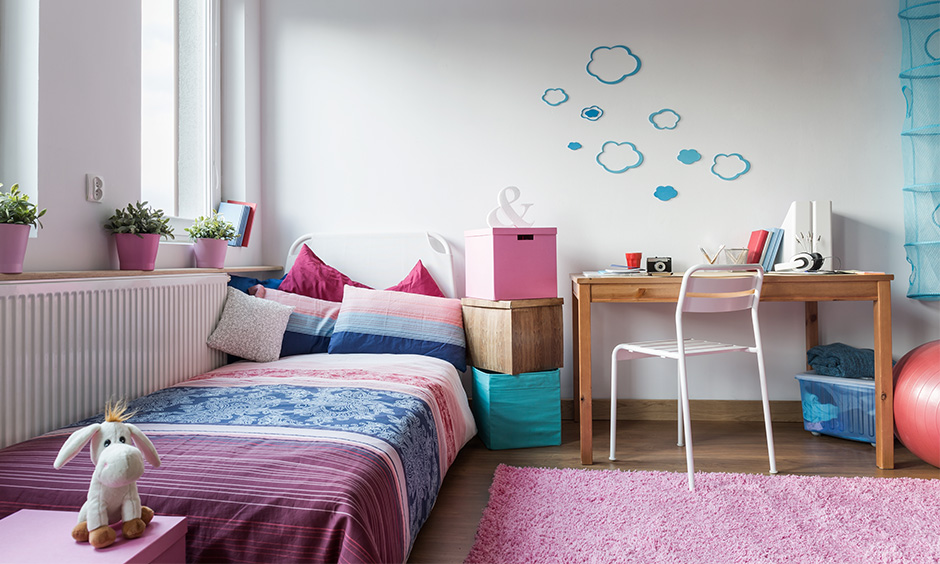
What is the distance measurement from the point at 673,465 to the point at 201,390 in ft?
5.43

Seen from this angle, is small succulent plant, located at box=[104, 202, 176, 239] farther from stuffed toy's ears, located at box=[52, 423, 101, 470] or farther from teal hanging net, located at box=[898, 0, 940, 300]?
teal hanging net, located at box=[898, 0, 940, 300]

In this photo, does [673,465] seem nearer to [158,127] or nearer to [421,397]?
[421,397]

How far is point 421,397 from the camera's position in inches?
77.5

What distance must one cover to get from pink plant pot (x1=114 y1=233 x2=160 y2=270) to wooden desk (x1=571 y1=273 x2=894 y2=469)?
4.94 feet

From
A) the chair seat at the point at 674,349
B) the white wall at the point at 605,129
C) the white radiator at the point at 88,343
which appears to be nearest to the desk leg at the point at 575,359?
the white wall at the point at 605,129

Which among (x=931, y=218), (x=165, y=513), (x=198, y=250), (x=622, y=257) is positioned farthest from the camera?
(x=622, y=257)

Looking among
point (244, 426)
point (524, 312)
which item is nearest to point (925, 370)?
point (524, 312)

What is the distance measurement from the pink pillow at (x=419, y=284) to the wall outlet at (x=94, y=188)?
4.27 feet

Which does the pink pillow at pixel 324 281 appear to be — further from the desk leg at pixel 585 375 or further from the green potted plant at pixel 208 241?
the desk leg at pixel 585 375

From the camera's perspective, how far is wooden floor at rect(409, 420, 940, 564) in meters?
2.03

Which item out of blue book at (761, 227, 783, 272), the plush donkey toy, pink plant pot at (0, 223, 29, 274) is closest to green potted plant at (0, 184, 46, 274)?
pink plant pot at (0, 223, 29, 274)

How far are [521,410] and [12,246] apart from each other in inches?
70.3

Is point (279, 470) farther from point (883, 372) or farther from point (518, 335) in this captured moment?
point (883, 372)

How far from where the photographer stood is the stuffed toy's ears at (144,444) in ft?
3.70
